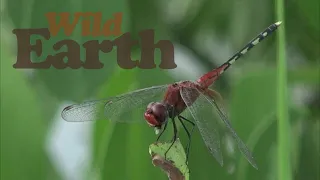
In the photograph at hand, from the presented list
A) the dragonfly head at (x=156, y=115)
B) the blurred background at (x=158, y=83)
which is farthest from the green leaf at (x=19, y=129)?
the dragonfly head at (x=156, y=115)

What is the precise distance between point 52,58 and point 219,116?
11.3 inches

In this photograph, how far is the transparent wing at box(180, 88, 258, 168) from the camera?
785 millimetres

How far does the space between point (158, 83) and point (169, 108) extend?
0.19ft

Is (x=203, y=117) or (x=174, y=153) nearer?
(x=174, y=153)

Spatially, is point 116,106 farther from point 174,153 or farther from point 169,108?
point 174,153

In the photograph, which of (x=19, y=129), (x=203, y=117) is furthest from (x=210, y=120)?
(x=19, y=129)

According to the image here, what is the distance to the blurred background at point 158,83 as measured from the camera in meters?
0.83

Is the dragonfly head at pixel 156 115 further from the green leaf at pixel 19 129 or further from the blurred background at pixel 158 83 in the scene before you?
the green leaf at pixel 19 129

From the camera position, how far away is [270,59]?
111 cm

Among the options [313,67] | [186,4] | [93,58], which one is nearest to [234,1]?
[186,4]

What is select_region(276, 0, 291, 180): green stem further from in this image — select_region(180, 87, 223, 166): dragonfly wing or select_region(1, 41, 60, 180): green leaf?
select_region(1, 41, 60, 180): green leaf

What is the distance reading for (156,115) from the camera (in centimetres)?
79

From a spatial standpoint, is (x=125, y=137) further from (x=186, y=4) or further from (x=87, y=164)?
(x=186, y=4)

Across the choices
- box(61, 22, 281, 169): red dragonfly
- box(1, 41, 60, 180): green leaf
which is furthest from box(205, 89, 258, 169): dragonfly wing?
box(1, 41, 60, 180): green leaf
